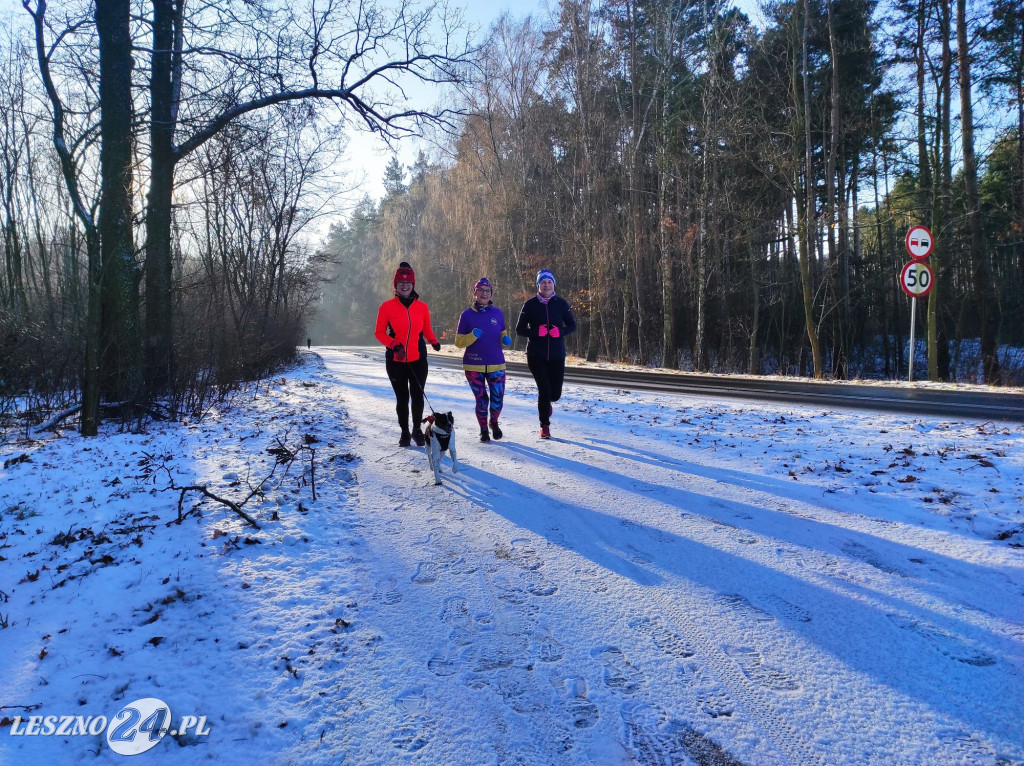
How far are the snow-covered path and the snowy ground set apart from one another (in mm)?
14

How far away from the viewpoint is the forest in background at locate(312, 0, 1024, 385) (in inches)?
565

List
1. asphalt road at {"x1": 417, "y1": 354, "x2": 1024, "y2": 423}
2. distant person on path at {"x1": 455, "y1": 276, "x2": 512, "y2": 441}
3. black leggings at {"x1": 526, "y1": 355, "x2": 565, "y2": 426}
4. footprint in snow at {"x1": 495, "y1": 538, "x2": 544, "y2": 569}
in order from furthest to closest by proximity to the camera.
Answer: asphalt road at {"x1": 417, "y1": 354, "x2": 1024, "y2": 423}
black leggings at {"x1": 526, "y1": 355, "x2": 565, "y2": 426}
distant person on path at {"x1": 455, "y1": 276, "x2": 512, "y2": 441}
footprint in snow at {"x1": 495, "y1": 538, "x2": 544, "y2": 569}

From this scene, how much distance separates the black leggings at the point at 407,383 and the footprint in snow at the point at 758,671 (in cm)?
449

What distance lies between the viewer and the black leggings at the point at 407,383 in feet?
20.2

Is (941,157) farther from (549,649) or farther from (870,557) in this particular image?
(549,649)

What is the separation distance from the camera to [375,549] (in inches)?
133

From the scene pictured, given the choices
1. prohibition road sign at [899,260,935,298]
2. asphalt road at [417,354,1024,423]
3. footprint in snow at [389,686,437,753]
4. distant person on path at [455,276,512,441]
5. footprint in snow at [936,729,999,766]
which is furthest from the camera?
prohibition road sign at [899,260,935,298]

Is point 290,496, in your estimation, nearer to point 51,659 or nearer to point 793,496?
point 51,659

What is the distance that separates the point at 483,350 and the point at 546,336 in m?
0.82

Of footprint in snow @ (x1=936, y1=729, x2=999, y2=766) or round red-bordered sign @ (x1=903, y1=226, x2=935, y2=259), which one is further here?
round red-bordered sign @ (x1=903, y1=226, x2=935, y2=259)

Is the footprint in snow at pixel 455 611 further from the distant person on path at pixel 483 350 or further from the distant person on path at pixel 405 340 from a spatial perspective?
the distant person on path at pixel 483 350

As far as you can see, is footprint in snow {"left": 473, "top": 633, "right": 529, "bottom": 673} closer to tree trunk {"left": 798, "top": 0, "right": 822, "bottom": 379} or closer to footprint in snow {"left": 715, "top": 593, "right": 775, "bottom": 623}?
footprint in snow {"left": 715, "top": 593, "right": 775, "bottom": 623}

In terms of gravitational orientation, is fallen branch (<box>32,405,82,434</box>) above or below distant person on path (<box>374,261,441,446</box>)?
below

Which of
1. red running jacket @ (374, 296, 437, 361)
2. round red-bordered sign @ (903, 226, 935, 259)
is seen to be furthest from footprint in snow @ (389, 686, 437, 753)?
round red-bordered sign @ (903, 226, 935, 259)
